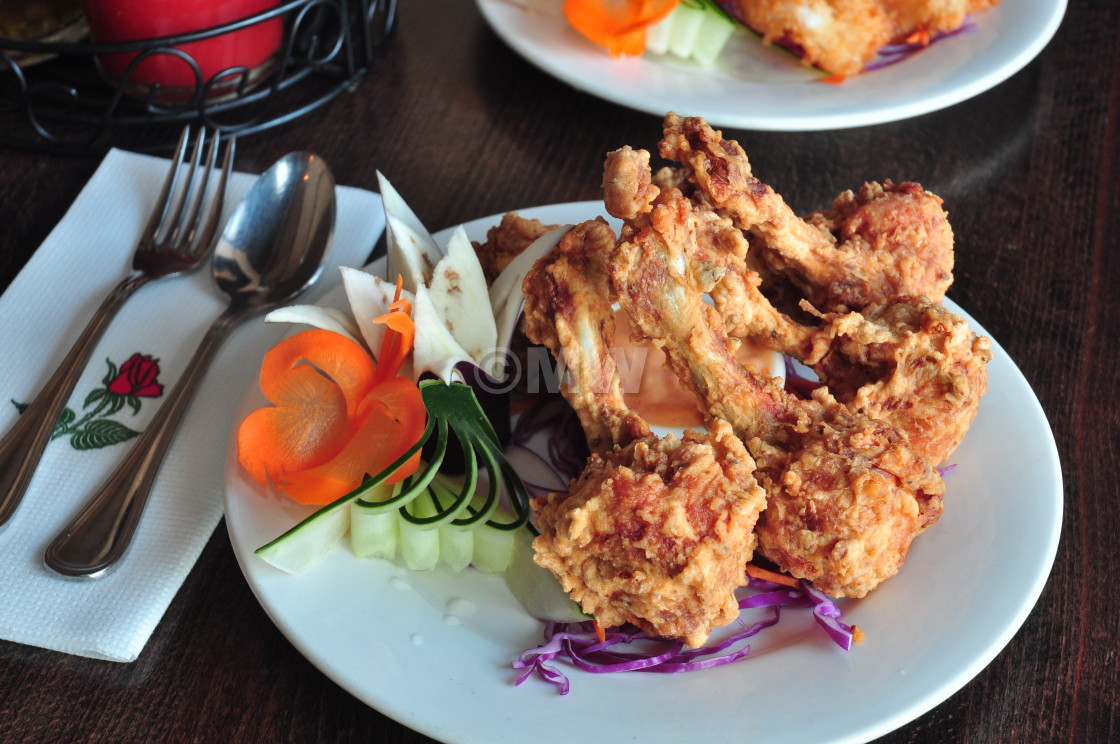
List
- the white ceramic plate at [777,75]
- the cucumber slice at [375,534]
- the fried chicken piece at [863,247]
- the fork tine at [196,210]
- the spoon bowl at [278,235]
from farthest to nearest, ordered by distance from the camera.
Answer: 1. the white ceramic plate at [777,75]
2. the fork tine at [196,210]
3. the spoon bowl at [278,235]
4. the fried chicken piece at [863,247]
5. the cucumber slice at [375,534]

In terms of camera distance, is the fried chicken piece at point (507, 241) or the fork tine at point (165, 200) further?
the fork tine at point (165, 200)

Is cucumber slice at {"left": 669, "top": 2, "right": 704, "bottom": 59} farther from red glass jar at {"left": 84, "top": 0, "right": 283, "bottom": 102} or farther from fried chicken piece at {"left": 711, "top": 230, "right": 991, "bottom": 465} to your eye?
fried chicken piece at {"left": 711, "top": 230, "right": 991, "bottom": 465}

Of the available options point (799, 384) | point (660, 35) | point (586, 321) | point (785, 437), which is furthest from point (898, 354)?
point (660, 35)

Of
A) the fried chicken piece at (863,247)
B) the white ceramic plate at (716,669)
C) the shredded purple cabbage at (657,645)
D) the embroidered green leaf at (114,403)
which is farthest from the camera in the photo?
the embroidered green leaf at (114,403)

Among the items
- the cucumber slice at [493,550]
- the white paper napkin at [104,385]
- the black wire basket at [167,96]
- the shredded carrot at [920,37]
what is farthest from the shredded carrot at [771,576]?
the shredded carrot at [920,37]

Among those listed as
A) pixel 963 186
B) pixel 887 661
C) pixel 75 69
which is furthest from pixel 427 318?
pixel 75 69

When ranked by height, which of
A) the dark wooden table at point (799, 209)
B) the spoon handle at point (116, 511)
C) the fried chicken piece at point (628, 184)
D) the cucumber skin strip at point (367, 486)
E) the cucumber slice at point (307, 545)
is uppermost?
the fried chicken piece at point (628, 184)

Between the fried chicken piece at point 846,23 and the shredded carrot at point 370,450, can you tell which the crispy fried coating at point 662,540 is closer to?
the shredded carrot at point 370,450
